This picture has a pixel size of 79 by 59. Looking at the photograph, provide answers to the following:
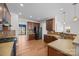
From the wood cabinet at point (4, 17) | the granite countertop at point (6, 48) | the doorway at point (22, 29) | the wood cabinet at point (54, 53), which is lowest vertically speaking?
the wood cabinet at point (54, 53)

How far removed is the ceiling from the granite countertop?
0.61 metres

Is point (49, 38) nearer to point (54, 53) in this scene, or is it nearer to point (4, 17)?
point (54, 53)

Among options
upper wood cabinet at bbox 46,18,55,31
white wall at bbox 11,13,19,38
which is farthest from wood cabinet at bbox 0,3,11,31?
upper wood cabinet at bbox 46,18,55,31

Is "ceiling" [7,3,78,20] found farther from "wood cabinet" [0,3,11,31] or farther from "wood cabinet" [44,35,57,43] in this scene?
"wood cabinet" [44,35,57,43]

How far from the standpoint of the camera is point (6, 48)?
192 cm

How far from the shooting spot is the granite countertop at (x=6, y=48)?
6.08ft

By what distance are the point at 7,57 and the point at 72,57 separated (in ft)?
3.65

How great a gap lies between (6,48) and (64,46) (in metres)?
1.10

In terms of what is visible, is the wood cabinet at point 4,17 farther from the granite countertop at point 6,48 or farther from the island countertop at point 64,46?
the island countertop at point 64,46

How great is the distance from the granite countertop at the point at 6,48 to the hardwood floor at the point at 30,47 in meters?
0.14

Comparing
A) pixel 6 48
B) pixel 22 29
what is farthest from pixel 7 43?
pixel 22 29

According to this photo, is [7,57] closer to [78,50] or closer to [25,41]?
[25,41]

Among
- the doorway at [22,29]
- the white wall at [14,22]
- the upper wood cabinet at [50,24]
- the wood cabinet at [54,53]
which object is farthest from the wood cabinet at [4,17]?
the wood cabinet at [54,53]

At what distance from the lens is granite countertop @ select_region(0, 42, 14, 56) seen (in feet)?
6.08
